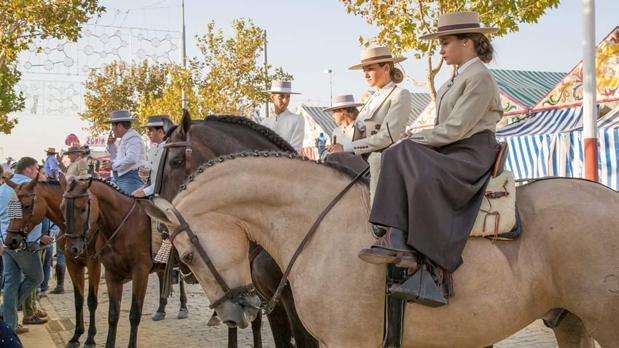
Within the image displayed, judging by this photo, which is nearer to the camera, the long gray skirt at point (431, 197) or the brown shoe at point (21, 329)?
the long gray skirt at point (431, 197)

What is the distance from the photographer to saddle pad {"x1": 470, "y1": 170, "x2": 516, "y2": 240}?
3.72 m

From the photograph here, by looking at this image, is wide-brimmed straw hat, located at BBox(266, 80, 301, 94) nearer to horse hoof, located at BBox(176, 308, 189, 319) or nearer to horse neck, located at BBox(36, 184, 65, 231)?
horse neck, located at BBox(36, 184, 65, 231)

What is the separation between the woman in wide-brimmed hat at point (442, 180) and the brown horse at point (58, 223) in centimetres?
561

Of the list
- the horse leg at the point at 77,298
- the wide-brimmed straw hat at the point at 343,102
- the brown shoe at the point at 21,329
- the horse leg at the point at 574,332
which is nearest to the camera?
the horse leg at the point at 574,332

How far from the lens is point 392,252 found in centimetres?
357

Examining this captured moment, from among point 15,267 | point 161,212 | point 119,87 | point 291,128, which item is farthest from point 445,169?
point 119,87

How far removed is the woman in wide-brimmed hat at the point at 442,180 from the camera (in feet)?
11.8

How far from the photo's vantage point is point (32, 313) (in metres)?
9.80

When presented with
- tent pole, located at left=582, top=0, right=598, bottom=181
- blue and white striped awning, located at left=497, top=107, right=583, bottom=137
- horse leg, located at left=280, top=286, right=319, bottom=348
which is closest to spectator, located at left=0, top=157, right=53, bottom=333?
horse leg, located at left=280, top=286, right=319, bottom=348

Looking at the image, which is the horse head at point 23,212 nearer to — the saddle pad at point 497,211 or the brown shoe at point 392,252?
the brown shoe at point 392,252

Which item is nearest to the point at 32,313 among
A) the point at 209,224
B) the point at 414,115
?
the point at 209,224

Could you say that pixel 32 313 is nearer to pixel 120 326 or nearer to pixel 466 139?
pixel 120 326

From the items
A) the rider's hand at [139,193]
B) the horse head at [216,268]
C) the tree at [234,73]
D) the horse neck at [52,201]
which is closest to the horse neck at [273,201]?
the horse head at [216,268]

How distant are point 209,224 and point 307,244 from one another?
60 cm
